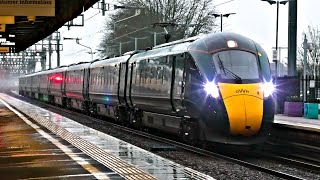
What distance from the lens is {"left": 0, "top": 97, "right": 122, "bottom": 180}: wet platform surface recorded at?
31.3 ft

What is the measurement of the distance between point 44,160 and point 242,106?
202 inches

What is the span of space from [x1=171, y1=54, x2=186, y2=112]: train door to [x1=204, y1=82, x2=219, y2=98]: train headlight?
1.23 meters

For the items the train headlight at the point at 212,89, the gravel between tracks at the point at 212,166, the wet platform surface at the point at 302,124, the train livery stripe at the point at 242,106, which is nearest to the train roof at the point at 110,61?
the wet platform surface at the point at 302,124

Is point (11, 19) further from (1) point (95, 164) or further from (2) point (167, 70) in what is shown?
(1) point (95, 164)

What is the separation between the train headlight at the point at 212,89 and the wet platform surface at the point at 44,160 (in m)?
3.56

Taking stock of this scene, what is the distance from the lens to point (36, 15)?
18.6 m

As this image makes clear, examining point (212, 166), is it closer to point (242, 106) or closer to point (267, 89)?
point (242, 106)

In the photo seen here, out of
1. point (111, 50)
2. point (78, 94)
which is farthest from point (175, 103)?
point (111, 50)

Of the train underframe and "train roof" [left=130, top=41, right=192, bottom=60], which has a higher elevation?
"train roof" [left=130, top=41, right=192, bottom=60]

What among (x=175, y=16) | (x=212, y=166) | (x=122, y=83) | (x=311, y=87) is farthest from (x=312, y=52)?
(x=212, y=166)

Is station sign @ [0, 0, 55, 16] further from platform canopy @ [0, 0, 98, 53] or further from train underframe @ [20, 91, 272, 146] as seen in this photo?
train underframe @ [20, 91, 272, 146]

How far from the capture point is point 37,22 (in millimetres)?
26250

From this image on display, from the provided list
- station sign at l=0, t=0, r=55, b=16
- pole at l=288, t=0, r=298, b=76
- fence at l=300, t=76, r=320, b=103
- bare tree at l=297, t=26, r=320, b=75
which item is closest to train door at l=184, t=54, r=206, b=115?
station sign at l=0, t=0, r=55, b=16

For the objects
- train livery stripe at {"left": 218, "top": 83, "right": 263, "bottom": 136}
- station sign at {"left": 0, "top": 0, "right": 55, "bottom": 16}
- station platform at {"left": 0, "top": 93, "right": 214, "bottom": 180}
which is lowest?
station platform at {"left": 0, "top": 93, "right": 214, "bottom": 180}
